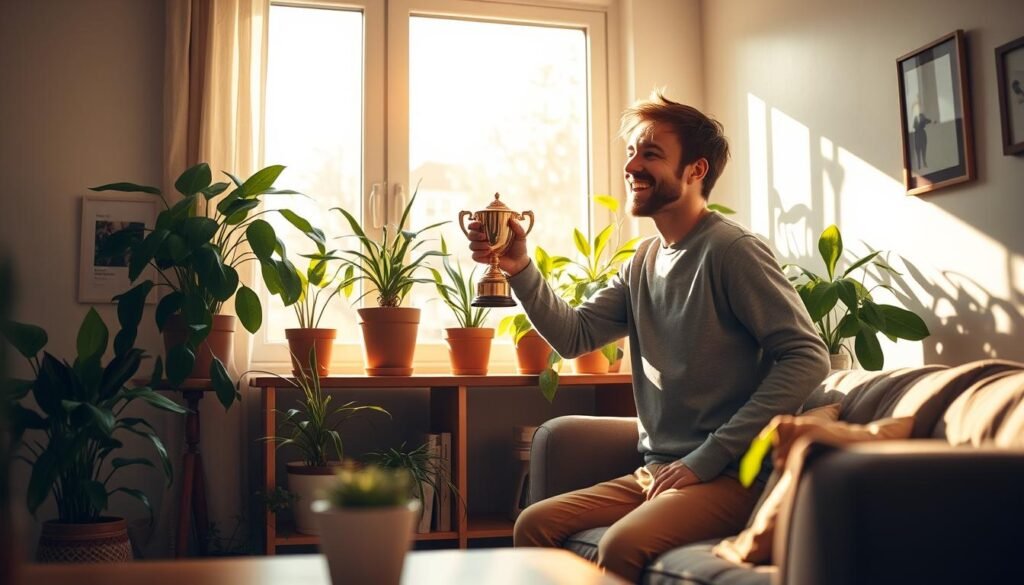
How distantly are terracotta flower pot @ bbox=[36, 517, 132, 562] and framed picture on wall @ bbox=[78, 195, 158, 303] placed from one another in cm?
91

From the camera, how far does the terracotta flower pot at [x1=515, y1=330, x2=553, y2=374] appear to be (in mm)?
3250

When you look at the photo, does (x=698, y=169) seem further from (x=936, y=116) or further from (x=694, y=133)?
(x=936, y=116)

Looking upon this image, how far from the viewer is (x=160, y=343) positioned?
3260 mm

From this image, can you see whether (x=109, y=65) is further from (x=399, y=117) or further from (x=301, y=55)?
(x=399, y=117)

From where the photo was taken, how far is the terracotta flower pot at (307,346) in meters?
3.03

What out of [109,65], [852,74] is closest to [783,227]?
[852,74]

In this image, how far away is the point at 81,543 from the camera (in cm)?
254

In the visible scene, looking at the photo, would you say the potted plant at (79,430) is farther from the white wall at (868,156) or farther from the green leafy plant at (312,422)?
the white wall at (868,156)

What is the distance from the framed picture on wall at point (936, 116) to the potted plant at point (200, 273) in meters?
1.79

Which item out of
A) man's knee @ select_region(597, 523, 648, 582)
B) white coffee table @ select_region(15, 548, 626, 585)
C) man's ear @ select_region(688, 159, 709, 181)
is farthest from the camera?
man's ear @ select_region(688, 159, 709, 181)

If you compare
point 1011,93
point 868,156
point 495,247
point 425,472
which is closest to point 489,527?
point 425,472

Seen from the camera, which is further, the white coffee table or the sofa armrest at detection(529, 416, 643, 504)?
the sofa armrest at detection(529, 416, 643, 504)

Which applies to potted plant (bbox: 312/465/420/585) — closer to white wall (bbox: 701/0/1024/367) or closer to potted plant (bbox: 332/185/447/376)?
white wall (bbox: 701/0/1024/367)

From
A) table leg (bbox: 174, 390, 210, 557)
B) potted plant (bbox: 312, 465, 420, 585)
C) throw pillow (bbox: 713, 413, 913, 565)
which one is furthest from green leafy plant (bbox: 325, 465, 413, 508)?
table leg (bbox: 174, 390, 210, 557)
